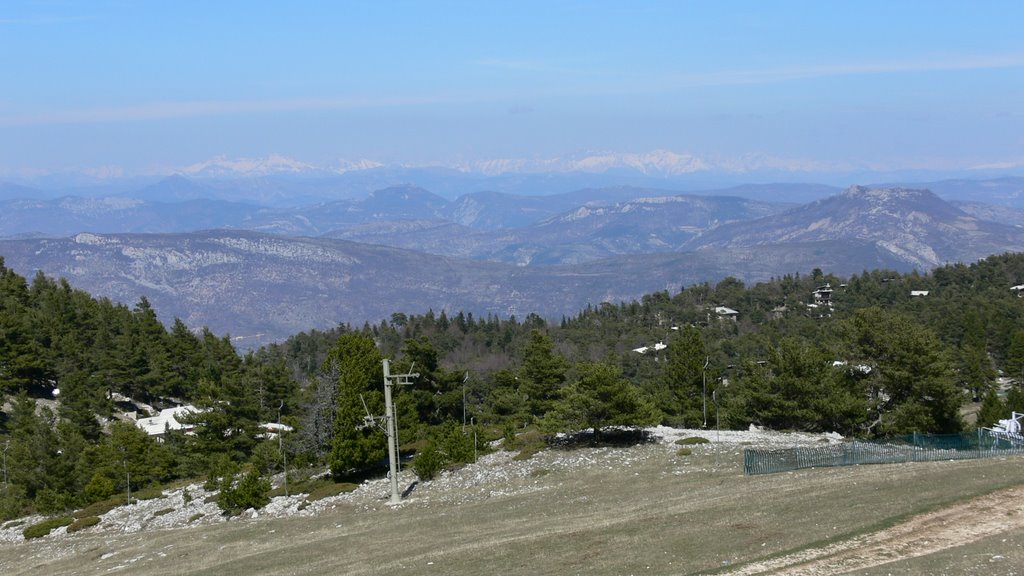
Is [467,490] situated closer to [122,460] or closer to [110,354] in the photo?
[122,460]

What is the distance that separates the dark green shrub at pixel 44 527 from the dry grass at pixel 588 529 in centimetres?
192

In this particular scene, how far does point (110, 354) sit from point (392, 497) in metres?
53.4

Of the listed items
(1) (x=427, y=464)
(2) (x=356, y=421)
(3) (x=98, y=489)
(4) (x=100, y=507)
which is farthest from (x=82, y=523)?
(1) (x=427, y=464)

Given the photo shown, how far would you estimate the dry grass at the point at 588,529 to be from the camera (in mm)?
24625

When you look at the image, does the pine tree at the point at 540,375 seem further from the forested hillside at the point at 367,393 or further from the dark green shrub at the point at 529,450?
the dark green shrub at the point at 529,450

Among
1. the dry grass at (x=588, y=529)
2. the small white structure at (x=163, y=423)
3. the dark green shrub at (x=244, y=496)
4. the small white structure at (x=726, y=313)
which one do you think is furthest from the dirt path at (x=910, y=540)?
the small white structure at (x=726, y=313)

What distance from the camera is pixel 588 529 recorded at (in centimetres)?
2905

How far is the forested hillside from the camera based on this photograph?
5009 cm

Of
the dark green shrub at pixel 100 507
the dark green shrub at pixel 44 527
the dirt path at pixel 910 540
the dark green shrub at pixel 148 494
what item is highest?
the dirt path at pixel 910 540

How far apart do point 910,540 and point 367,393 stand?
30.4 meters

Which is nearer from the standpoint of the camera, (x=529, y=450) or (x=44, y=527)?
(x=44, y=527)

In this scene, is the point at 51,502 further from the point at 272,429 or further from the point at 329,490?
the point at 272,429

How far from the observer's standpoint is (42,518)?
166 ft

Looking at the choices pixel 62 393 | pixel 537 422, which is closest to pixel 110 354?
pixel 62 393
